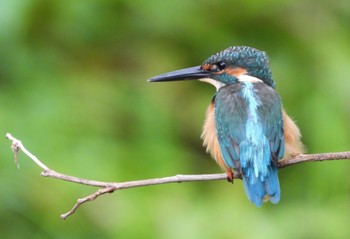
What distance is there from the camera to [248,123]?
3740 millimetres

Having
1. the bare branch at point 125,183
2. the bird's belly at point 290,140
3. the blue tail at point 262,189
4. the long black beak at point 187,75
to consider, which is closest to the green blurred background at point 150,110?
the long black beak at point 187,75

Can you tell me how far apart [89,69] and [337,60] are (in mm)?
1279

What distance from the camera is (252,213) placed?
454 centimetres

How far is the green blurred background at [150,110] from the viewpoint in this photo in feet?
14.7

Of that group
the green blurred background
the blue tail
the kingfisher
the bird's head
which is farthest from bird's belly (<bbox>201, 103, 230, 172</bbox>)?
the green blurred background

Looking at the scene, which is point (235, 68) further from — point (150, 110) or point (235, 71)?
point (150, 110)

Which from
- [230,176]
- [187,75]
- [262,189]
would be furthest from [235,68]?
[262,189]

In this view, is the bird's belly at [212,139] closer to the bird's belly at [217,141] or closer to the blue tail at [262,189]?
the bird's belly at [217,141]

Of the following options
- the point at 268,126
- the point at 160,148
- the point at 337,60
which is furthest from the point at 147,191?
the point at 337,60

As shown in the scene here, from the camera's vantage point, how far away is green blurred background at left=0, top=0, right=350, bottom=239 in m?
4.48

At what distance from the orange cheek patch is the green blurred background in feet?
2.36

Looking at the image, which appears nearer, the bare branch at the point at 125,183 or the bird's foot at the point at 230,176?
the bare branch at the point at 125,183

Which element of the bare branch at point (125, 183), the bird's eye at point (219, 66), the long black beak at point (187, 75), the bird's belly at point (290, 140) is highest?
the bird's eye at point (219, 66)

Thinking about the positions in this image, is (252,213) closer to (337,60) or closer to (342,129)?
(342,129)
